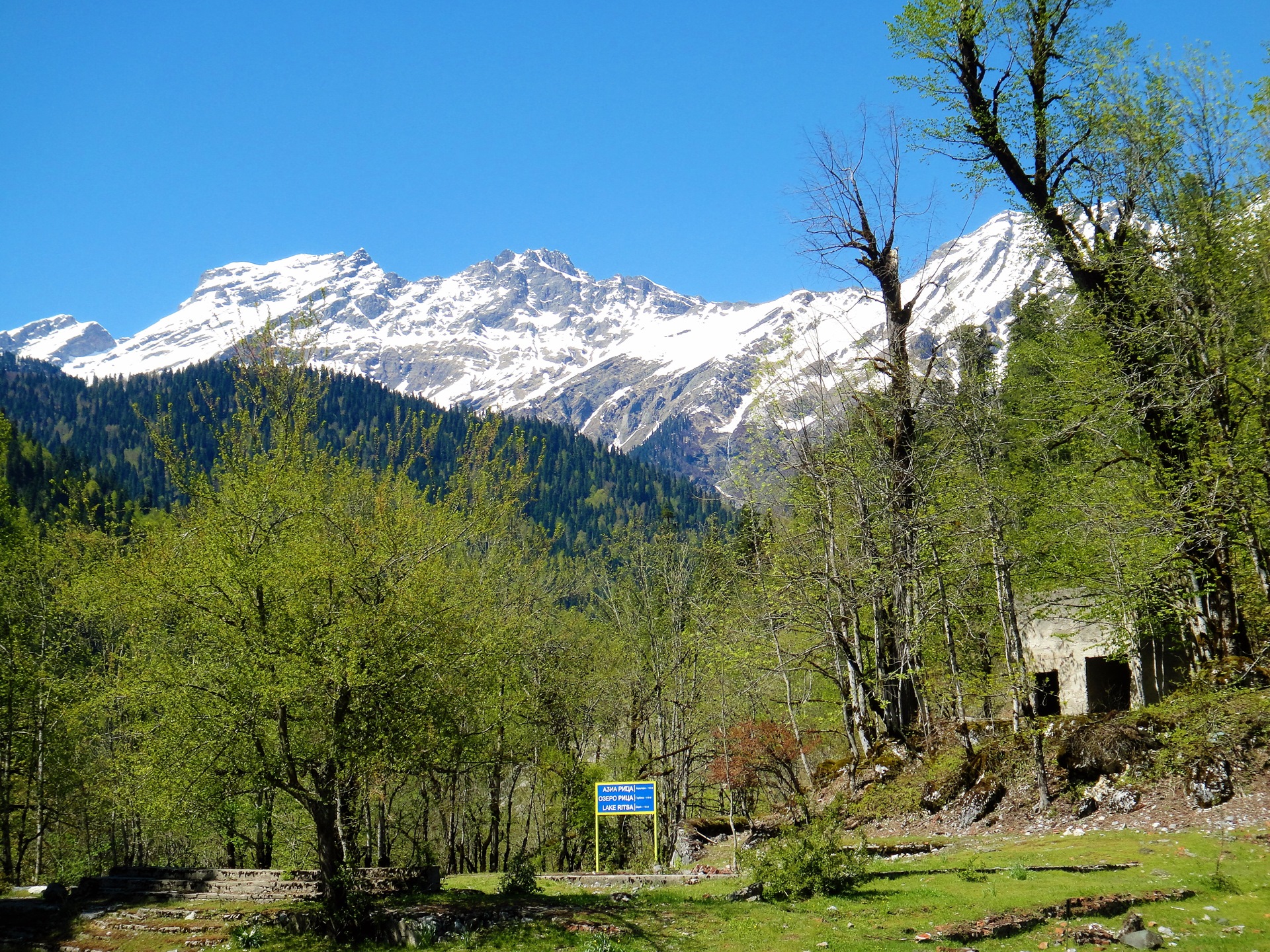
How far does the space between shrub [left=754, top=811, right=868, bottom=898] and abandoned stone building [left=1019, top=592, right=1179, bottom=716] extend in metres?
10.4

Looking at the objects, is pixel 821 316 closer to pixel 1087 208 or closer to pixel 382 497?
pixel 1087 208

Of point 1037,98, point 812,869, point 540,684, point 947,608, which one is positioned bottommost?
point 812,869

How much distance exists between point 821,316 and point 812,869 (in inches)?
613

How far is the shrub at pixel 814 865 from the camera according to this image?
1430 centimetres

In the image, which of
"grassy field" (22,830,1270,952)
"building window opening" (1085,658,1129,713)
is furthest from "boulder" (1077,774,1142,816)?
"building window opening" (1085,658,1129,713)

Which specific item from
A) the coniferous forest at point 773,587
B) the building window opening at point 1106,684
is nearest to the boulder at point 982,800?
the coniferous forest at point 773,587

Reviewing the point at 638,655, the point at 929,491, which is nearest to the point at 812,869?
the point at 929,491

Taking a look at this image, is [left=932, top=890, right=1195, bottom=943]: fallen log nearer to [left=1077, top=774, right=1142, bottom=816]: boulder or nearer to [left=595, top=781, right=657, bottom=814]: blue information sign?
[left=1077, top=774, right=1142, bottom=816]: boulder

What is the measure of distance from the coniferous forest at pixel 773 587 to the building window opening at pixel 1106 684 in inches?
14.7

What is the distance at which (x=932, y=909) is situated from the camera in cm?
1207

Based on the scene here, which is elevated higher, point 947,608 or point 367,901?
point 947,608

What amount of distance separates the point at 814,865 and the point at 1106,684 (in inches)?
628

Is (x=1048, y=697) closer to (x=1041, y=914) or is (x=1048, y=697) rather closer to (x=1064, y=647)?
(x=1064, y=647)

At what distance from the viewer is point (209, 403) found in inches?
627
